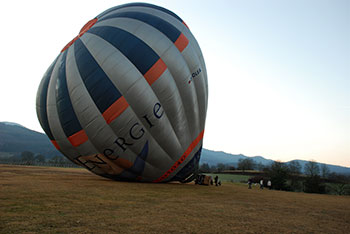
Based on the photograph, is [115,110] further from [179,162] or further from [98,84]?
[179,162]

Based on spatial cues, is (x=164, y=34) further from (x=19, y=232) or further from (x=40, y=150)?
(x=40, y=150)

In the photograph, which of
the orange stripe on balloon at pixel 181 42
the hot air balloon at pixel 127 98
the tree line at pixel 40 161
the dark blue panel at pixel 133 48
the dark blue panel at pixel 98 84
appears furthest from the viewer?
the tree line at pixel 40 161

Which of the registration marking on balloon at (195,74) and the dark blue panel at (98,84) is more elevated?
the registration marking on balloon at (195,74)

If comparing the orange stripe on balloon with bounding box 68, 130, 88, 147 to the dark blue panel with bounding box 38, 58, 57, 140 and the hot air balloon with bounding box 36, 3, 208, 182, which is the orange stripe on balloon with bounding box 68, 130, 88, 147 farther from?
the dark blue panel with bounding box 38, 58, 57, 140

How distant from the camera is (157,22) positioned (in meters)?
11.9

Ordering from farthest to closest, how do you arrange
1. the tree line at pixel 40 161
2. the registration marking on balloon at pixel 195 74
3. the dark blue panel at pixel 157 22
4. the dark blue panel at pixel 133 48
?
Result: the tree line at pixel 40 161 < the registration marking on balloon at pixel 195 74 < the dark blue panel at pixel 157 22 < the dark blue panel at pixel 133 48

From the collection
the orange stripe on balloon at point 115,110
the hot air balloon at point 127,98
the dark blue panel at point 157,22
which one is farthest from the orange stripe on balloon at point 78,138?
the dark blue panel at point 157,22

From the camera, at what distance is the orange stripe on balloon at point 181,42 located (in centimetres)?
1182

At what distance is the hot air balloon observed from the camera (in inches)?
404

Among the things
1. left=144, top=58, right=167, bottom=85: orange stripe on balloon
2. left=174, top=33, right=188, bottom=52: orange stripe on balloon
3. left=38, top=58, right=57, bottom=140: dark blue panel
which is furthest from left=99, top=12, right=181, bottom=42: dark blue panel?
left=38, top=58, right=57, bottom=140: dark blue panel

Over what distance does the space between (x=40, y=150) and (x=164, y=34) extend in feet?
697

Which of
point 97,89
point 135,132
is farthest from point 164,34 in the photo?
point 135,132

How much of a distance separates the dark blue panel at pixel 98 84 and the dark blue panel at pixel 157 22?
3.20 meters

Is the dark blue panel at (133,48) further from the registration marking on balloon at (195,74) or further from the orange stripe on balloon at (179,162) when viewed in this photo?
the orange stripe on balloon at (179,162)
